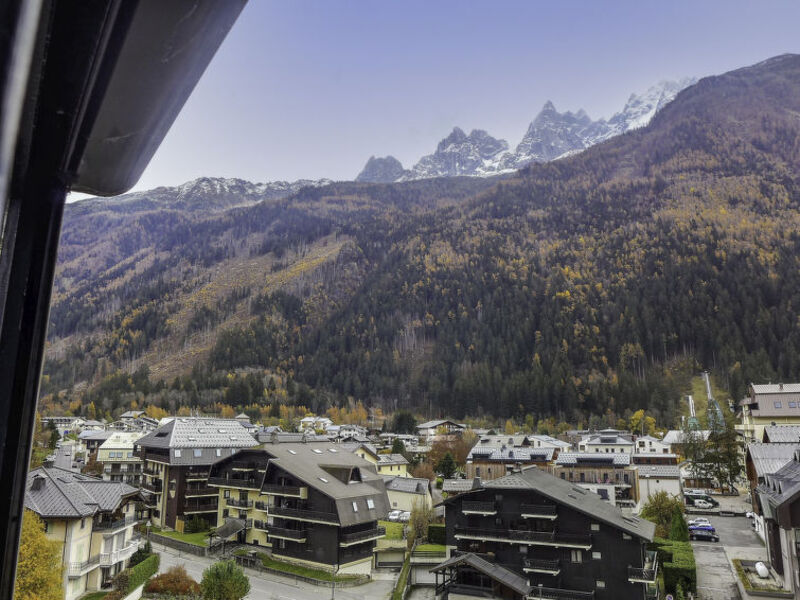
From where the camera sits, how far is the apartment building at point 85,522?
20.9 m

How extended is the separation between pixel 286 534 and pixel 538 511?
44.6 feet

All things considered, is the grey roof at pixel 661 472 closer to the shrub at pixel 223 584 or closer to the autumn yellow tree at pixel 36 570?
the shrub at pixel 223 584

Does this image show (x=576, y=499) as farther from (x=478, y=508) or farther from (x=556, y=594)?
(x=478, y=508)

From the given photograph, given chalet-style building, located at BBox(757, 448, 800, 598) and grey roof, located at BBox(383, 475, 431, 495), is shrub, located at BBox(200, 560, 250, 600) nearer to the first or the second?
grey roof, located at BBox(383, 475, 431, 495)

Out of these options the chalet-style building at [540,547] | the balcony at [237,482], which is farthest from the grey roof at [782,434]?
the balcony at [237,482]

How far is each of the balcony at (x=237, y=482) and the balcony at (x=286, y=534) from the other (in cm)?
399

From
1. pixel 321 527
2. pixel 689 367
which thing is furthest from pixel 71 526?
pixel 689 367

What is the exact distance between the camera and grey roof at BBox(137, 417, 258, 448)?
38.5 meters

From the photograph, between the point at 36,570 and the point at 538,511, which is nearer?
the point at 36,570

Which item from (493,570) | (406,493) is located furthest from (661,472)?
(493,570)

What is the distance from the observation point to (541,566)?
83.1 ft

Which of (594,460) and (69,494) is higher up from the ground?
(69,494)

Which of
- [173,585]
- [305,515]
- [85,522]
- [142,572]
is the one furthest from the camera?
[305,515]

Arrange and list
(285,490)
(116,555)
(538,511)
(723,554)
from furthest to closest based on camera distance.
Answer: (285,490) → (723,554) → (538,511) → (116,555)
